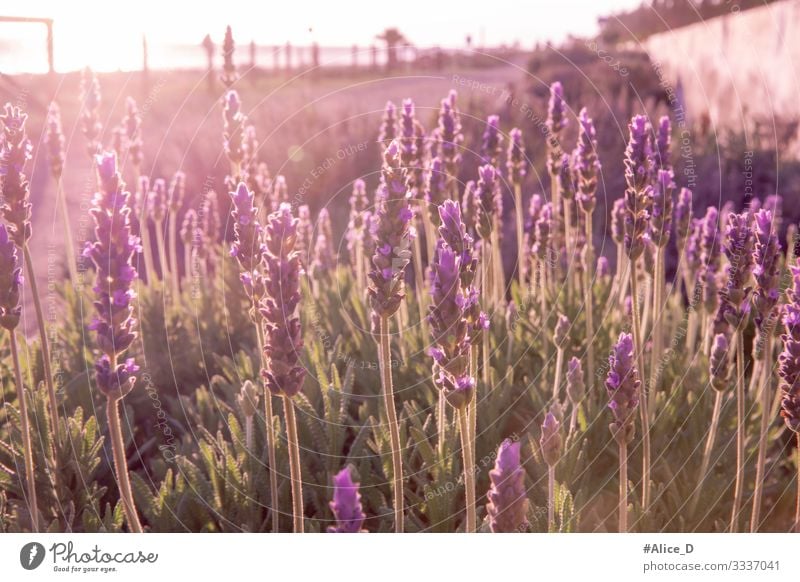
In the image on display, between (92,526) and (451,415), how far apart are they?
57.0 inches

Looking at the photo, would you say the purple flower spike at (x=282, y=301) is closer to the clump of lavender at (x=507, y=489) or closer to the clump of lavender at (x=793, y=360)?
the clump of lavender at (x=507, y=489)

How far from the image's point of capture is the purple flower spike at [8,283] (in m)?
1.98

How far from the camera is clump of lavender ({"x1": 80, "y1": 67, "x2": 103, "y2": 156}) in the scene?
3551 millimetres

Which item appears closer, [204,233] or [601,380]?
[601,380]

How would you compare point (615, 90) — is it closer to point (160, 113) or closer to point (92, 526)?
point (160, 113)

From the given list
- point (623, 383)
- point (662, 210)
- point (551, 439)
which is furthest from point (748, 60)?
point (551, 439)

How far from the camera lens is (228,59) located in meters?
Answer: 3.02

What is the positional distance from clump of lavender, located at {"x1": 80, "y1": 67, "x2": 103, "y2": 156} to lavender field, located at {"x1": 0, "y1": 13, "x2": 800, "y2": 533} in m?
0.02

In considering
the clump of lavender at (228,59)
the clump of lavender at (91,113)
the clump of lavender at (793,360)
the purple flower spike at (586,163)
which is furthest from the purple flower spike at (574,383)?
the clump of lavender at (91,113)

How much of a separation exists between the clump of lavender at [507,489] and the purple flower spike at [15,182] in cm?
150

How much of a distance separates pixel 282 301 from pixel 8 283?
0.86m

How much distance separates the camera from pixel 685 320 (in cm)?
396

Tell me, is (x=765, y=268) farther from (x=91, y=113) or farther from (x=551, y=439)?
(x=91, y=113)
